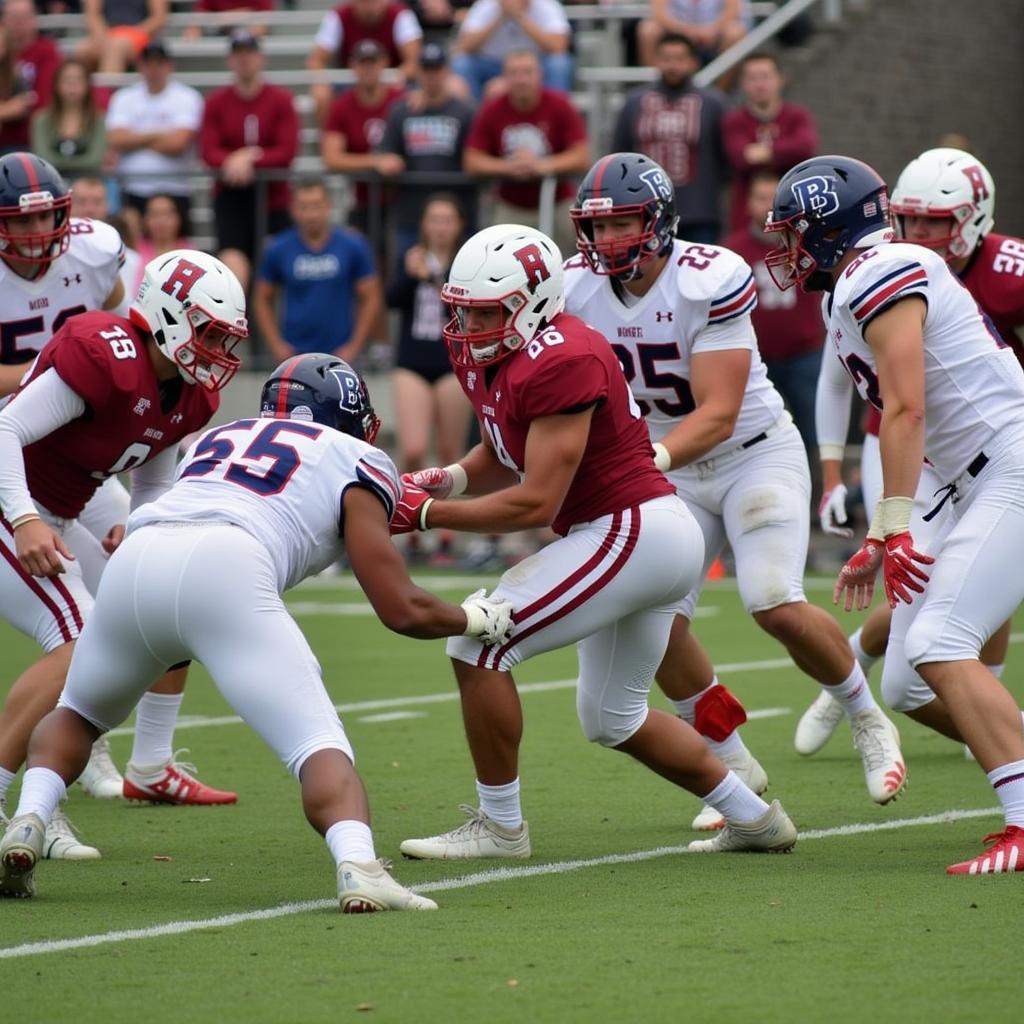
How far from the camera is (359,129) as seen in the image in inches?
570

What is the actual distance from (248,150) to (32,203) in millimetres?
7885

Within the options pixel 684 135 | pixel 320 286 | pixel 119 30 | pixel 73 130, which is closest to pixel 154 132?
pixel 73 130

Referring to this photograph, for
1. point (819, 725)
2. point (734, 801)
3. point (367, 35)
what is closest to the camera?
point (734, 801)

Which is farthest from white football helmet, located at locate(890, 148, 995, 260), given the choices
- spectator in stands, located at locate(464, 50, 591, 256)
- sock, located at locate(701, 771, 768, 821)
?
spectator in stands, located at locate(464, 50, 591, 256)

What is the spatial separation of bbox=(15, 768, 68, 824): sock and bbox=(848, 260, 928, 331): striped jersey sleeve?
2466 mm

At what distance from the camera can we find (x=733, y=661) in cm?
978

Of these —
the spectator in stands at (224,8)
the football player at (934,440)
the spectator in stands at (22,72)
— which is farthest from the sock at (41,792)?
the spectator in stands at (224,8)

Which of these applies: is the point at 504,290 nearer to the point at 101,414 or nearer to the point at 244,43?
the point at 101,414

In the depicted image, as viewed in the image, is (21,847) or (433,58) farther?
(433,58)

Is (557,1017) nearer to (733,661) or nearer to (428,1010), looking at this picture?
(428,1010)

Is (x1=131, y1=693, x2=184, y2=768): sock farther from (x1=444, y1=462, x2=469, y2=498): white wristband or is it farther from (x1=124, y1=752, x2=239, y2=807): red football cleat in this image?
(x1=444, y1=462, x2=469, y2=498): white wristband

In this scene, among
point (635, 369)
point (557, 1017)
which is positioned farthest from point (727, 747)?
point (557, 1017)

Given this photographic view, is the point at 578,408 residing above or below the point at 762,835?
above

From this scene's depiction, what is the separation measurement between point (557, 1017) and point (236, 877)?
1775mm
